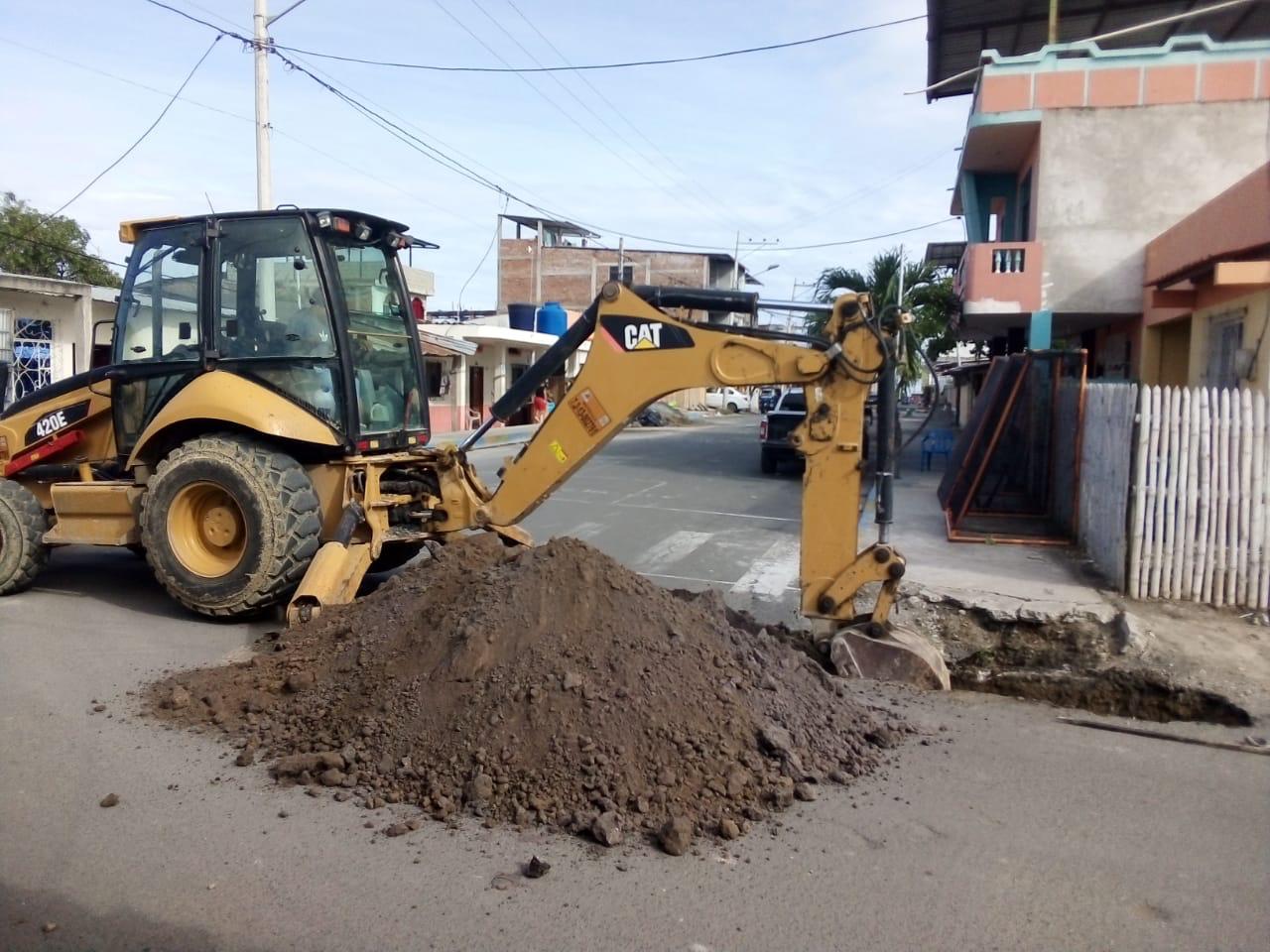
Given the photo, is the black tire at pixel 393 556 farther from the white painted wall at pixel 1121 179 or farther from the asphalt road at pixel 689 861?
the white painted wall at pixel 1121 179

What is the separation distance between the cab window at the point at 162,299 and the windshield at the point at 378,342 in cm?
116

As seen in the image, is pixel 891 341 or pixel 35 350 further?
pixel 35 350

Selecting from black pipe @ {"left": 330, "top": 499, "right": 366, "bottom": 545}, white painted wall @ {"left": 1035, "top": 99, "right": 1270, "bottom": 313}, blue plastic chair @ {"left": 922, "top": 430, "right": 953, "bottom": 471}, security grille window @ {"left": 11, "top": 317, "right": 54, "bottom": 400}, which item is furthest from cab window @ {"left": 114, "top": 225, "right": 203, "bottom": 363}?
blue plastic chair @ {"left": 922, "top": 430, "right": 953, "bottom": 471}

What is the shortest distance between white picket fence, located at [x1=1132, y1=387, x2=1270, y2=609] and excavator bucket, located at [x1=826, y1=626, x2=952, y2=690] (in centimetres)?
310

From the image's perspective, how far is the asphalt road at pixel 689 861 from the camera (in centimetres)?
352

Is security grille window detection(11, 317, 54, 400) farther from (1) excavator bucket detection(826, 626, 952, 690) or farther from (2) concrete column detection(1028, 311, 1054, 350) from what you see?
(2) concrete column detection(1028, 311, 1054, 350)

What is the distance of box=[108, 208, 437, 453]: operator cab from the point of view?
738 cm

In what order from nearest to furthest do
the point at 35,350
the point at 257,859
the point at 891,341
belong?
the point at 257,859 → the point at 891,341 → the point at 35,350

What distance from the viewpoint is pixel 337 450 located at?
24.5 ft

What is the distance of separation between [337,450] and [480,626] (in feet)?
9.16

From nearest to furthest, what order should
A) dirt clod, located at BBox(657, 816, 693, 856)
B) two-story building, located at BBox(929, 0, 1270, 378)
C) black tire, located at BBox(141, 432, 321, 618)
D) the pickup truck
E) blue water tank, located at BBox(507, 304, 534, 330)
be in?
1. dirt clod, located at BBox(657, 816, 693, 856)
2. black tire, located at BBox(141, 432, 321, 618)
3. two-story building, located at BBox(929, 0, 1270, 378)
4. the pickup truck
5. blue water tank, located at BBox(507, 304, 534, 330)

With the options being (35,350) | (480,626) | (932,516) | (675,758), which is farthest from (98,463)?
(35,350)

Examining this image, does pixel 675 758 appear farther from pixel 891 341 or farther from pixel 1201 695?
pixel 1201 695

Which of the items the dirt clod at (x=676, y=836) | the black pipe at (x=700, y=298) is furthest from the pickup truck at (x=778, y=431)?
the dirt clod at (x=676, y=836)
